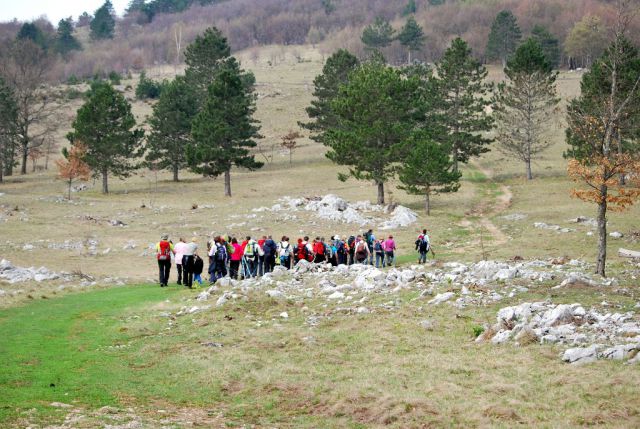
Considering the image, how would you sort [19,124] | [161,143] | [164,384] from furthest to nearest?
[19,124]
[161,143]
[164,384]

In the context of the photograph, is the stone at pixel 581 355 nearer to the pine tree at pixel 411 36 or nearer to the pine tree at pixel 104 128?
the pine tree at pixel 104 128

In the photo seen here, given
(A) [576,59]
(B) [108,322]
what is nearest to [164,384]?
(B) [108,322]

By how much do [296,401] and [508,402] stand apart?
369 centimetres

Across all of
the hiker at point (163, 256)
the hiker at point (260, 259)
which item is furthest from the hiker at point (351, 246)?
the hiker at point (163, 256)

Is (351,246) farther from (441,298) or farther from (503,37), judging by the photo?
(503,37)

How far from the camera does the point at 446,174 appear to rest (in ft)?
154

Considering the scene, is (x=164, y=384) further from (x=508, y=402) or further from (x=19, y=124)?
(x=19, y=124)

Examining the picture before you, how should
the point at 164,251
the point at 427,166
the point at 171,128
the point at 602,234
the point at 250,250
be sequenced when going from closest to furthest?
the point at 602,234, the point at 164,251, the point at 250,250, the point at 427,166, the point at 171,128

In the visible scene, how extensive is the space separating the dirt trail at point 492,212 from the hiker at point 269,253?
1398cm

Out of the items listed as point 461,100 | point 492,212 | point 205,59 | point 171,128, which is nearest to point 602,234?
point 492,212

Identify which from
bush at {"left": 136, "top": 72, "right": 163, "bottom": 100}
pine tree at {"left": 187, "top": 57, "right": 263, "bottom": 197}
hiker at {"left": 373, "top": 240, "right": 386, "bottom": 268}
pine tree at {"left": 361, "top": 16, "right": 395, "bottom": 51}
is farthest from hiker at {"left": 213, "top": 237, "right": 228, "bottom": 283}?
pine tree at {"left": 361, "top": 16, "right": 395, "bottom": 51}

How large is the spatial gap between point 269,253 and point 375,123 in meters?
25.7

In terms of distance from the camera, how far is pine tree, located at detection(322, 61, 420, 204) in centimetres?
5138

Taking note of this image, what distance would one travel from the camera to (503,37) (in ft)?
461
